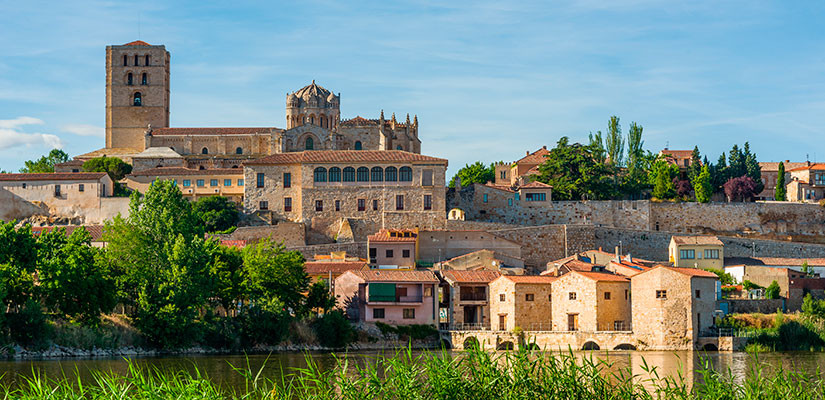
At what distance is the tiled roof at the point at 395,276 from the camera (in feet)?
155

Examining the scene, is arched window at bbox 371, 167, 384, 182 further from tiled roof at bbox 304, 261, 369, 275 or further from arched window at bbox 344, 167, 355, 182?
tiled roof at bbox 304, 261, 369, 275

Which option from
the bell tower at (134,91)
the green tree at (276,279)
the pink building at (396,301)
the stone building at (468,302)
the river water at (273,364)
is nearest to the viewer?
the river water at (273,364)

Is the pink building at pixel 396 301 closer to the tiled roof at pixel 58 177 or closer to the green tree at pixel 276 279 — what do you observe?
the green tree at pixel 276 279

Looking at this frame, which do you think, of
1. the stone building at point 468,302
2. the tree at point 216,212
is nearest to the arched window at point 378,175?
the tree at point 216,212

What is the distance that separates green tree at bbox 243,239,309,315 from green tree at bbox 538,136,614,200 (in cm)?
2649

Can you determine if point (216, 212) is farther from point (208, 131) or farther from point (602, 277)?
point (602, 277)

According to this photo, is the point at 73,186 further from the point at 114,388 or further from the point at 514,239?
the point at 114,388

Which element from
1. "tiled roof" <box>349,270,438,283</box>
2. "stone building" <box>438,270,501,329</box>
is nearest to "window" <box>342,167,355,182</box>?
"tiled roof" <box>349,270,438,283</box>

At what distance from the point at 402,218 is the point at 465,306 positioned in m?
16.3

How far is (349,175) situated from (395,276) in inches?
689

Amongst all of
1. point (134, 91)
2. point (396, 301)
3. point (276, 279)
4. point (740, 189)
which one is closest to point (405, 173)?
point (396, 301)

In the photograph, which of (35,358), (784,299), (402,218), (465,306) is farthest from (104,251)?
(784,299)

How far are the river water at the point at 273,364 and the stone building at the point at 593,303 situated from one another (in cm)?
275

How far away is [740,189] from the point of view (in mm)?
75500
